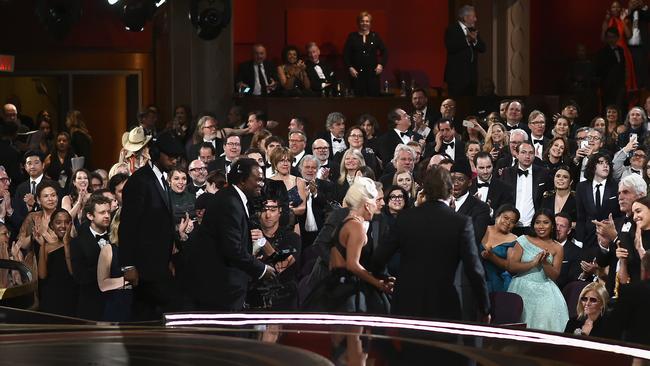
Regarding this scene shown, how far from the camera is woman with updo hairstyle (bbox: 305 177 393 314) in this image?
738cm

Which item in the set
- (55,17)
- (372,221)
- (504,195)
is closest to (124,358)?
(372,221)

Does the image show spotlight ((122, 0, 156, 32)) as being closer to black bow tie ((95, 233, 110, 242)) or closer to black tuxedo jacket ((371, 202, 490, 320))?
black bow tie ((95, 233, 110, 242))

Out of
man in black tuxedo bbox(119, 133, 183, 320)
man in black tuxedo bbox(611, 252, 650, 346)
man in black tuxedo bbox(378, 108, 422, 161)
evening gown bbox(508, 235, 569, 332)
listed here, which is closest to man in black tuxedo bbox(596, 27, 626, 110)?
man in black tuxedo bbox(378, 108, 422, 161)

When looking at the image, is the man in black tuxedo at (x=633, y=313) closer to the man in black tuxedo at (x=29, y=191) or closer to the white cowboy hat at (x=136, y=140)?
the white cowboy hat at (x=136, y=140)

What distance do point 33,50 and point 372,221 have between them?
1165cm

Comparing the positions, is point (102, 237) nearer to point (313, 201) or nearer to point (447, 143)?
point (313, 201)

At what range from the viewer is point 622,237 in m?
8.28

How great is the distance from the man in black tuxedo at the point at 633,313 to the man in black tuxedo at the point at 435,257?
0.74 metres

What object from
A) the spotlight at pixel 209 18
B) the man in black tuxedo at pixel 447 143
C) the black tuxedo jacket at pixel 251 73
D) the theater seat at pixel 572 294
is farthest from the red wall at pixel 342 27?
the theater seat at pixel 572 294

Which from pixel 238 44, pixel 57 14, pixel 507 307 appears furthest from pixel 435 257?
pixel 238 44

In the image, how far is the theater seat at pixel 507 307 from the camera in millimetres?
7891

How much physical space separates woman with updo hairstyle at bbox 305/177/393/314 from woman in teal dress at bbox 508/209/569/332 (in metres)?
1.10

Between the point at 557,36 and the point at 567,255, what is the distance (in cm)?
1141

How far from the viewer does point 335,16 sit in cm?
1962
